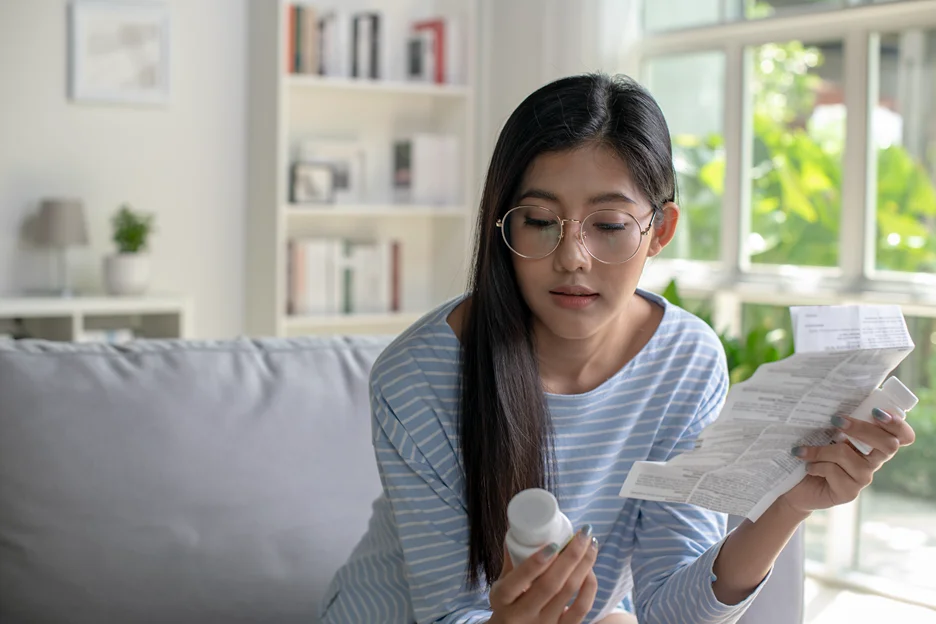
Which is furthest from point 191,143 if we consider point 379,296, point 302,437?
point 302,437

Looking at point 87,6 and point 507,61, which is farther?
point 507,61

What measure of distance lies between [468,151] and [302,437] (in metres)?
2.98

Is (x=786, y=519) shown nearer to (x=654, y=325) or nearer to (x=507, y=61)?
(x=654, y=325)

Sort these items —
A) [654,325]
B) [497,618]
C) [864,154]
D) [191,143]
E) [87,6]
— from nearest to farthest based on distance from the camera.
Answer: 1. [497,618]
2. [654,325]
3. [864,154]
4. [87,6]
5. [191,143]

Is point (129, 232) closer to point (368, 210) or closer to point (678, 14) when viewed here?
point (368, 210)

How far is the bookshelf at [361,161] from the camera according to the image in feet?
13.8

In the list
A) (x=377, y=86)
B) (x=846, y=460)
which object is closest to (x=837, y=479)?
(x=846, y=460)

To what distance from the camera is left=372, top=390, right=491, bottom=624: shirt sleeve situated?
1286mm

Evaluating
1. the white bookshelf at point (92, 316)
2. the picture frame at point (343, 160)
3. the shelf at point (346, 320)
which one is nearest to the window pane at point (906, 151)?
the shelf at point (346, 320)

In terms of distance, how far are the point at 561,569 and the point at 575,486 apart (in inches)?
13.7

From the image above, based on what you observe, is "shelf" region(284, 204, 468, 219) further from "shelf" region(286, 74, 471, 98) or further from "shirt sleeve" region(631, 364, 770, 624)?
"shirt sleeve" region(631, 364, 770, 624)

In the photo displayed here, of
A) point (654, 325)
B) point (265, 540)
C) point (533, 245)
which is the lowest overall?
point (265, 540)

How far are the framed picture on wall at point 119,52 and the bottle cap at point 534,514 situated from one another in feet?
11.3

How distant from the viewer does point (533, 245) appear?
4.13 ft
